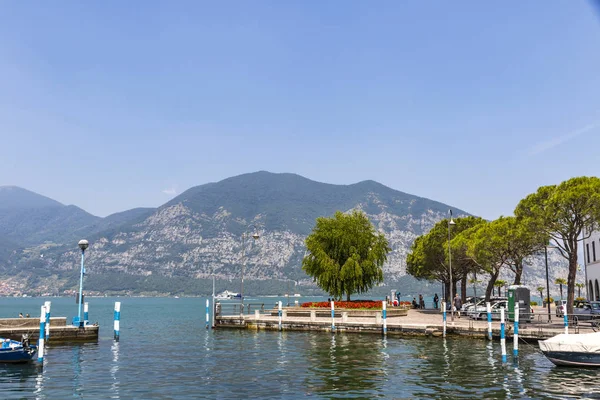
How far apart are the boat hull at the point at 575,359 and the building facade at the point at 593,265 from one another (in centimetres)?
5034

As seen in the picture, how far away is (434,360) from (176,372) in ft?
46.0

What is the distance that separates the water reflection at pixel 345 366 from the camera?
73.5ft

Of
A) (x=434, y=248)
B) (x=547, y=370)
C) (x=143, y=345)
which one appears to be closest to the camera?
(x=547, y=370)

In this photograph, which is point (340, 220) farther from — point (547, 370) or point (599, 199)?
point (547, 370)

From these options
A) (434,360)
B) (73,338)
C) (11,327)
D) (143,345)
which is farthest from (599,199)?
(11,327)

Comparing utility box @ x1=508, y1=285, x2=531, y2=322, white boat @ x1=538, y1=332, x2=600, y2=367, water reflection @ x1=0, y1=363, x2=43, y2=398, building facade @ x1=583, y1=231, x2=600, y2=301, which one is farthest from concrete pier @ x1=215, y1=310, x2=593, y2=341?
building facade @ x1=583, y1=231, x2=600, y2=301

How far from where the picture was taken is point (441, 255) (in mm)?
77125

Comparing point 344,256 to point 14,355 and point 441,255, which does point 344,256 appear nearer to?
point 441,255

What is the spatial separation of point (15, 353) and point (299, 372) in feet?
49.0

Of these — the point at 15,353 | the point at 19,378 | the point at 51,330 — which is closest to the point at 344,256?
the point at 51,330

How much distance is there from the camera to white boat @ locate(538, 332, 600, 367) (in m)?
27.2

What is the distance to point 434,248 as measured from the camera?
75875 millimetres

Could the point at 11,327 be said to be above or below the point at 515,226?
below

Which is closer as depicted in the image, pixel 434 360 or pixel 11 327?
pixel 434 360
